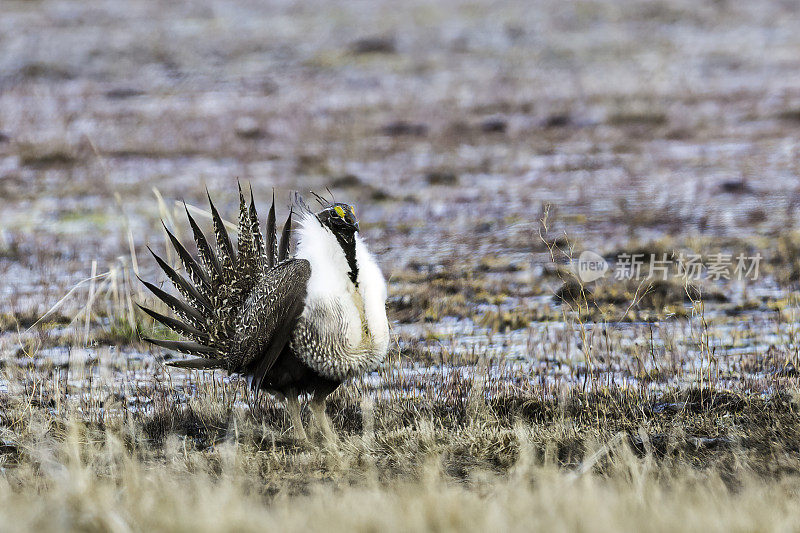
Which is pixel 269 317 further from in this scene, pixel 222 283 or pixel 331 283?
pixel 222 283

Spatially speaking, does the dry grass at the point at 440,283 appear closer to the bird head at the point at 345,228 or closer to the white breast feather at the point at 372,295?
the white breast feather at the point at 372,295

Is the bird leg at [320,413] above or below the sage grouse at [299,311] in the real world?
below

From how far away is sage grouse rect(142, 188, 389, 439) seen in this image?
13.3 ft

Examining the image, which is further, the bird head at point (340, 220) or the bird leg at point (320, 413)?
the bird leg at point (320, 413)

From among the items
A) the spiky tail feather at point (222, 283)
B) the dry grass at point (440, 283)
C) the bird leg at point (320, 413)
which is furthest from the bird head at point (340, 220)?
the dry grass at point (440, 283)

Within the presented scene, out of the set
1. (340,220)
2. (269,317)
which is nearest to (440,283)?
(269,317)

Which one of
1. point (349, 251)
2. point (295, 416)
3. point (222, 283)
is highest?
point (349, 251)

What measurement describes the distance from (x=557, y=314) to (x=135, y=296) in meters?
3.03

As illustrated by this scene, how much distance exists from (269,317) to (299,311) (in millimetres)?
175

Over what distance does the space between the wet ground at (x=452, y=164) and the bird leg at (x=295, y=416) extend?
595 millimetres

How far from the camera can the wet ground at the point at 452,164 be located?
225 inches

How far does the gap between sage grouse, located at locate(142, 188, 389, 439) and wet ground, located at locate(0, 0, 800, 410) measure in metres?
0.59


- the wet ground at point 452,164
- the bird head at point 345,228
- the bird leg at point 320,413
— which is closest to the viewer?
the bird head at point 345,228

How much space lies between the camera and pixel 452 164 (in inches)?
535
